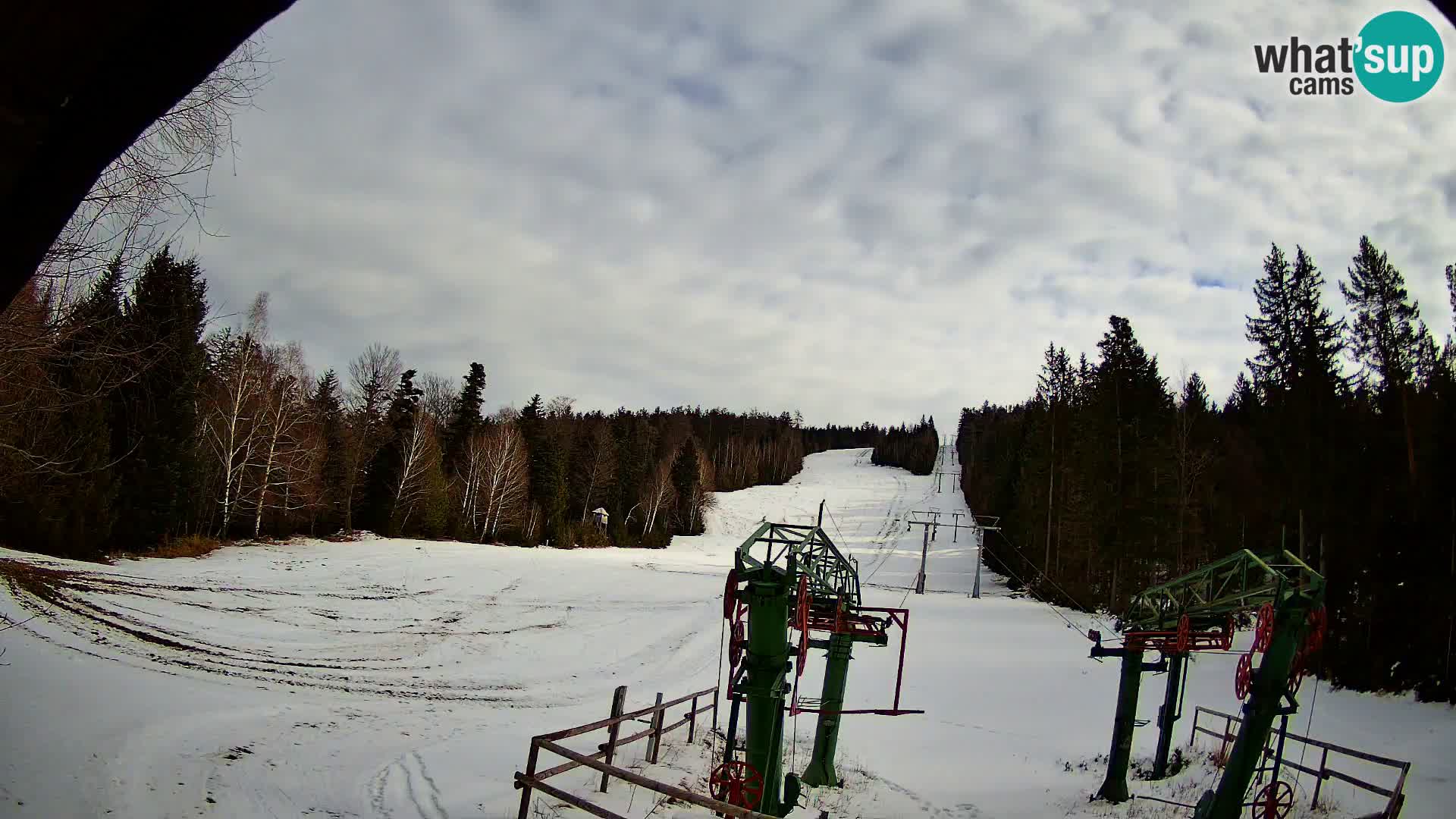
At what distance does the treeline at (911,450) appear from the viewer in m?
145

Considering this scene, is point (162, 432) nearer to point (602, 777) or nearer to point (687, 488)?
point (602, 777)

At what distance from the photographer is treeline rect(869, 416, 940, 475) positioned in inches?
5719

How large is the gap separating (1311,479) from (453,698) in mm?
28659

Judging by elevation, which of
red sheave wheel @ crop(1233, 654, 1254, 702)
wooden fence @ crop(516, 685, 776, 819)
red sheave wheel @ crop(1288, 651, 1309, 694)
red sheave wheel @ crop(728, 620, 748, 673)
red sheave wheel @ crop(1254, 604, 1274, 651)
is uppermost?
red sheave wheel @ crop(1254, 604, 1274, 651)

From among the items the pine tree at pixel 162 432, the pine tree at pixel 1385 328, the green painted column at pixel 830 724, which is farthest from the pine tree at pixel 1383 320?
the pine tree at pixel 162 432

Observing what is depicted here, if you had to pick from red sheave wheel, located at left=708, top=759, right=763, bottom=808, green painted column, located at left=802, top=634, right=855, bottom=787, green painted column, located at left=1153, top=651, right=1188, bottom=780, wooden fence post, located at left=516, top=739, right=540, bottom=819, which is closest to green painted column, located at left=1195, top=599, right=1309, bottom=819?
green painted column, located at left=1153, top=651, right=1188, bottom=780

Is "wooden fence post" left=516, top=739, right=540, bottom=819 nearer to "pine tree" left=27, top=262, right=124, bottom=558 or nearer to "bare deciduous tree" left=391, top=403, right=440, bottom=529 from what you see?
"pine tree" left=27, top=262, right=124, bottom=558

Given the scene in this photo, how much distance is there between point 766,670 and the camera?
11.5 meters

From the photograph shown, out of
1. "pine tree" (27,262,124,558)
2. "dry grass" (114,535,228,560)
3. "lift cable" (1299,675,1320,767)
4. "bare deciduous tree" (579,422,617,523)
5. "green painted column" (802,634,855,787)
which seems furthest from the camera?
"bare deciduous tree" (579,422,617,523)

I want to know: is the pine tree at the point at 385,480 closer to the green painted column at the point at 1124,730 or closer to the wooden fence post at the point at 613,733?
the wooden fence post at the point at 613,733

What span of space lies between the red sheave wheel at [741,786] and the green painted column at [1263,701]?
25.4ft

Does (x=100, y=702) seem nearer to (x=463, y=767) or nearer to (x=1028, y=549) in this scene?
(x=463, y=767)

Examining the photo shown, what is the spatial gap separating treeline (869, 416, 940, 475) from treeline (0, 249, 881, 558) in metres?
77.1

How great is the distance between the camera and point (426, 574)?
1276 inches
